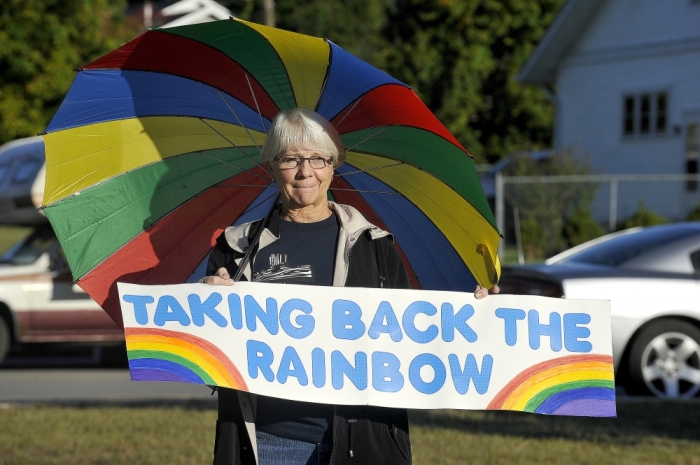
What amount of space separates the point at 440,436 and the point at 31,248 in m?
6.34

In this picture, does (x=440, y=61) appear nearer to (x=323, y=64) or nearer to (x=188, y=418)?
(x=188, y=418)

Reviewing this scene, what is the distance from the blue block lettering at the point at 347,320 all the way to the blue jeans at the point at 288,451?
15.2 inches

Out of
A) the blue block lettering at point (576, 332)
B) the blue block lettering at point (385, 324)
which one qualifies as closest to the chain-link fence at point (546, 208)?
the blue block lettering at point (576, 332)

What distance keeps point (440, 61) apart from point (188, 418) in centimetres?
3314

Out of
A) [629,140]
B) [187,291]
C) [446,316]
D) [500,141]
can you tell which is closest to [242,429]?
[187,291]

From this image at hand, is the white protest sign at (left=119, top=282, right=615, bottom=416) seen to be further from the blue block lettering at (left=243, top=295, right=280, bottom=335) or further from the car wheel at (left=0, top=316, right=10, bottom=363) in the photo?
the car wheel at (left=0, top=316, right=10, bottom=363)

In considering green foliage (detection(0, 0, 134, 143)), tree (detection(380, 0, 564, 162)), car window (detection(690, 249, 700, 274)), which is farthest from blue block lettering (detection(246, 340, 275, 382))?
A: tree (detection(380, 0, 564, 162))

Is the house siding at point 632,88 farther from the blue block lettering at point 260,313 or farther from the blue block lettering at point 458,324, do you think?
the blue block lettering at point 260,313

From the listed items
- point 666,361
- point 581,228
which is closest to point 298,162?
point 666,361

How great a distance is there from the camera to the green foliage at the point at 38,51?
26.3m

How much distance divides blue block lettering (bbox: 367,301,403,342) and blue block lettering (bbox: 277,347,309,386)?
0.26 m

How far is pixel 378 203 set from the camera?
3986 millimetres

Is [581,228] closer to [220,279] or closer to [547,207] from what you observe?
[547,207]

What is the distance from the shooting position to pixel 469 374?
3.63 m
